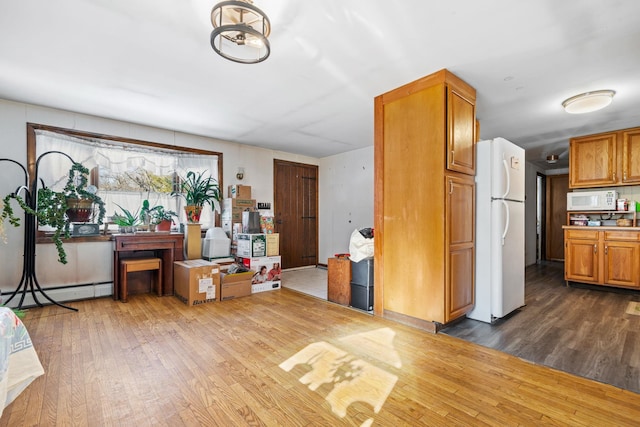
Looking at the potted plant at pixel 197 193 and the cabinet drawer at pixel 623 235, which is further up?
the potted plant at pixel 197 193

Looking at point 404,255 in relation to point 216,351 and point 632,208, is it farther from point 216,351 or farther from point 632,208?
point 632,208

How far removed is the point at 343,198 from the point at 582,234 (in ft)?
12.6

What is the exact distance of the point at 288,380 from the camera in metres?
1.92

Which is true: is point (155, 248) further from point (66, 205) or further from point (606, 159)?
point (606, 159)

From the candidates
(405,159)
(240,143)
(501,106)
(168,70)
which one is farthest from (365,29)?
(240,143)

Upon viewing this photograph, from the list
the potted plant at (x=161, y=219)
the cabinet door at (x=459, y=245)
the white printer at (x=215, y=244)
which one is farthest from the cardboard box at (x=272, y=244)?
the cabinet door at (x=459, y=245)

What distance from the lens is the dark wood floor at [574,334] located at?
2.10m

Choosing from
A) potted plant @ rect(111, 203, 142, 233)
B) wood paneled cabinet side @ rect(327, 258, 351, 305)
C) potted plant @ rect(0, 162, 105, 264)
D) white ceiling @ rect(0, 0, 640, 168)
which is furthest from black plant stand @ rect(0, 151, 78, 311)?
wood paneled cabinet side @ rect(327, 258, 351, 305)

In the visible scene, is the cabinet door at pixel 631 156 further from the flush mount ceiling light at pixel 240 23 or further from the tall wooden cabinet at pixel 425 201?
the flush mount ceiling light at pixel 240 23

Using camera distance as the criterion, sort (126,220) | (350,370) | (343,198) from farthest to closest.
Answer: (343,198) < (126,220) < (350,370)

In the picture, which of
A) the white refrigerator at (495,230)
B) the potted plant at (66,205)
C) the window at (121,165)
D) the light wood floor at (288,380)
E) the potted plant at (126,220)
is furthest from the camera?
the potted plant at (126,220)

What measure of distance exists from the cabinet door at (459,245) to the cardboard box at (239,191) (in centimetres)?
328

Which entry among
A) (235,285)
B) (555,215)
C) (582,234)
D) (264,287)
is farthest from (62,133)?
(555,215)

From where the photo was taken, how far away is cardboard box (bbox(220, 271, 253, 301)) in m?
3.81
